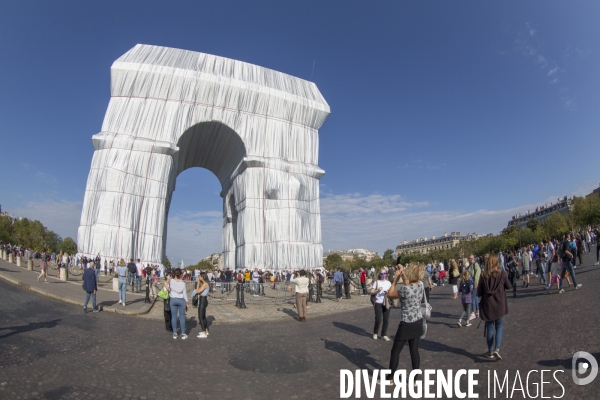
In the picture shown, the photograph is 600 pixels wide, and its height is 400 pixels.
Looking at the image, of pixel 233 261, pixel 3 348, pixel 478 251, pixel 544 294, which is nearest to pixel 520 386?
pixel 3 348

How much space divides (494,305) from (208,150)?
31.5 meters

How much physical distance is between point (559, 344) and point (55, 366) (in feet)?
23.6

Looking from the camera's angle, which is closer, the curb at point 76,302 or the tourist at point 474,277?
the tourist at point 474,277

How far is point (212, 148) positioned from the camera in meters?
33.9

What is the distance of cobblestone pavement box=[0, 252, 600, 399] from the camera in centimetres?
464

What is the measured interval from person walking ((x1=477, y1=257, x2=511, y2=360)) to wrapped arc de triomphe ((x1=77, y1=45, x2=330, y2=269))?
75.3 feet

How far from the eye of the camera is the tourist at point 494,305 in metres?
5.38

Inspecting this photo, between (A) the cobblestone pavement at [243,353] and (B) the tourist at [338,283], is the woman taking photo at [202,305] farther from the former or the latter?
(B) the tourist at [338,283]

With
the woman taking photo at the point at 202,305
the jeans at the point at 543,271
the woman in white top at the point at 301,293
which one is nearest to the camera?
the woman taking photo at the point at 202,305

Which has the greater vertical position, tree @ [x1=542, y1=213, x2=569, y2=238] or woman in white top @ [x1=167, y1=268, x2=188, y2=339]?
tree @ [x1=542, y1=213, x2=569, y2=238]

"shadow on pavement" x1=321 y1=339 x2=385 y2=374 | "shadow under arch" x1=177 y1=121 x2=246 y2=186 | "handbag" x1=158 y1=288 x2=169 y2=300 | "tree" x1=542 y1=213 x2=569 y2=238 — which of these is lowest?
"shadow on pavement" x1=321 y1=339 x2=385 y2=374

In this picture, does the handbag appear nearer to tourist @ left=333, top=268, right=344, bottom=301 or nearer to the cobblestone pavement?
the cobblestone pavement

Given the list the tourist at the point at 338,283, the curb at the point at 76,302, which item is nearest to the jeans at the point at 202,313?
the curb at the point at 76,302

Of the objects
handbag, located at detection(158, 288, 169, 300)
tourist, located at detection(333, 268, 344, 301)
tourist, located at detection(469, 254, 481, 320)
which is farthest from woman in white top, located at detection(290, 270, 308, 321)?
tourist, located at detection(333, 268, 344, 301)
